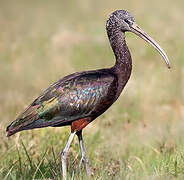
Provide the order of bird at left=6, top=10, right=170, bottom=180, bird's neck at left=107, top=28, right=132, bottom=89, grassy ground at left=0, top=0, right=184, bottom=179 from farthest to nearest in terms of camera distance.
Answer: grassy ground at left=0, top=0, right=184, bottom=179 → bird's neck at left=107, top=28, right=132, bottom=89 → bird at left=6, top=10, right=170, bottom=180

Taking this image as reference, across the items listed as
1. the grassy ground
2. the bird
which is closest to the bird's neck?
the bird

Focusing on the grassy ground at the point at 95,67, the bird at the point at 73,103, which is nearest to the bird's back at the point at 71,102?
the bird at the point at 73,103

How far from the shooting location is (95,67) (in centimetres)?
1594

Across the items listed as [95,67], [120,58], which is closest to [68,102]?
[120,58]

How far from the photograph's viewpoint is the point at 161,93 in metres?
14.2

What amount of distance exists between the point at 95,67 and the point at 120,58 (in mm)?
7765

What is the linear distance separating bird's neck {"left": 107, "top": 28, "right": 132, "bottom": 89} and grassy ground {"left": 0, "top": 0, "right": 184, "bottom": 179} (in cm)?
113

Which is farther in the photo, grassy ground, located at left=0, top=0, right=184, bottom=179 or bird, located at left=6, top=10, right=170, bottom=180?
grassy ground, located at left=0, top=0, right=184, bottom=179

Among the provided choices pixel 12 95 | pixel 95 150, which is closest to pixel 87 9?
pixel 12 95

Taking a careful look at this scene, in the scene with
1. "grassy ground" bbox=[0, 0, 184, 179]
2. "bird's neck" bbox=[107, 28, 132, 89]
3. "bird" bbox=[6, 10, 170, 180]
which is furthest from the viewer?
"grassy ground" bbox=[0, 0, 184, 179]

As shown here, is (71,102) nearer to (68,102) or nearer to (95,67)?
(68,102)

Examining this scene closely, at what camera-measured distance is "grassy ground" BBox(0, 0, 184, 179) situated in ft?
27.2

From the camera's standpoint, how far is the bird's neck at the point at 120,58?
8.02 m

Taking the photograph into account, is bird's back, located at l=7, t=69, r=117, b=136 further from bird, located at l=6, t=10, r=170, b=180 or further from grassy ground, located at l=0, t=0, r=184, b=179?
grassy ground, located at l=0, t=0, r=184, b=179
